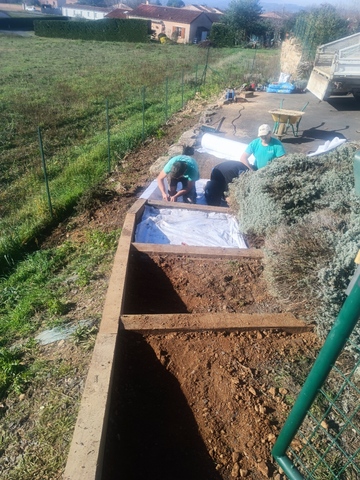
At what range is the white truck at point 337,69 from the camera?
10.7m

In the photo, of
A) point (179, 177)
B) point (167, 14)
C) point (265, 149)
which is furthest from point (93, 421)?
point (167, 14)

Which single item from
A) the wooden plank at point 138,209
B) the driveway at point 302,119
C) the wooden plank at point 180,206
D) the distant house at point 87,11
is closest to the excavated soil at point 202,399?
the wooden plank at point 138,209

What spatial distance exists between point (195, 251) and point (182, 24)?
55642 mm

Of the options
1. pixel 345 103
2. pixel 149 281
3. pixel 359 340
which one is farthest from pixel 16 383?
pixel 345 103

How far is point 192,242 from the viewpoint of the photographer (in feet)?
14.0

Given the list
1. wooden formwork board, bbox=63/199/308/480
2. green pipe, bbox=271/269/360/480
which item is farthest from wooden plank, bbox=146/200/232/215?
green pipe, bbox=271/269/360/480

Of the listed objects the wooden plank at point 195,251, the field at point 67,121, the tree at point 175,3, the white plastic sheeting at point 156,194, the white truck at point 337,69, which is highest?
the tree at point 175,3

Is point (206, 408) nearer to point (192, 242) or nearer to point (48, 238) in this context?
point (192, 242)

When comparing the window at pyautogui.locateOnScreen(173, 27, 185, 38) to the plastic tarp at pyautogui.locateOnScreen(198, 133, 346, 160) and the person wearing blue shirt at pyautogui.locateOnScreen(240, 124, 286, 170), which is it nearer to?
the plastic tarp at pyautogui.locateOnScreen(198, 133, 346, 160)

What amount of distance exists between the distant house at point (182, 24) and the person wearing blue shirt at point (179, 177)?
1992 inches

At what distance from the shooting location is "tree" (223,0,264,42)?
42031 millimetres

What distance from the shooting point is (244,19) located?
42031 millimetres

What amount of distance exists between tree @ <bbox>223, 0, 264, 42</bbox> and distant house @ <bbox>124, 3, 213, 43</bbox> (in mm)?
8913

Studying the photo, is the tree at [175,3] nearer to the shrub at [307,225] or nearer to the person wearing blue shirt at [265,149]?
the person wearing blue shirt at [265,149]
